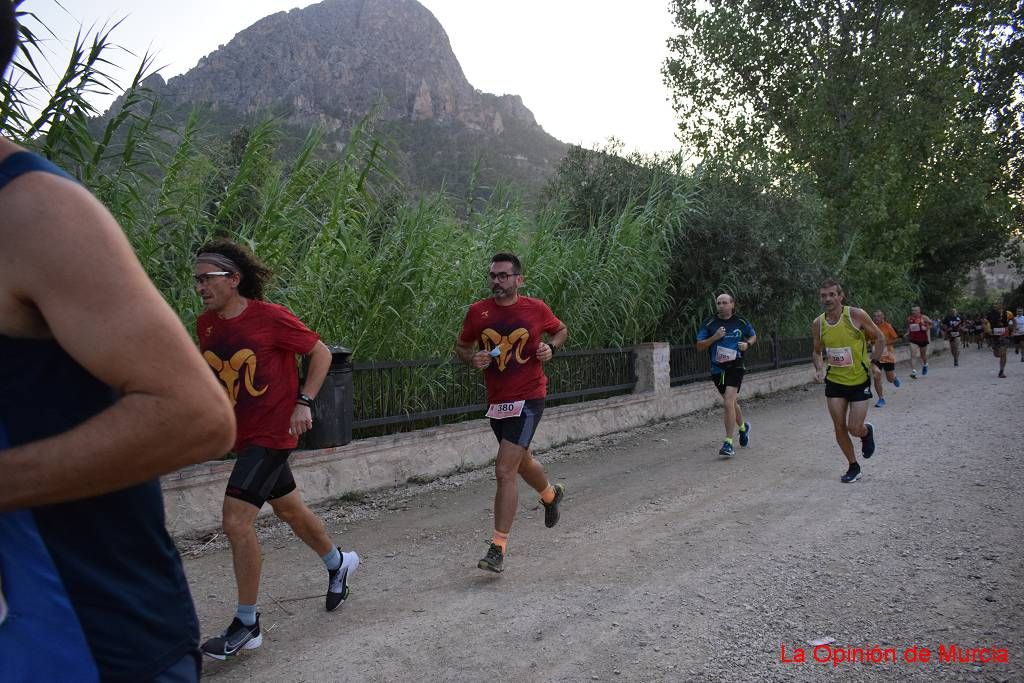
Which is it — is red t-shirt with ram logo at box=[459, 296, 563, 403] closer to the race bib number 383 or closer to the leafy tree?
the race bib number 383

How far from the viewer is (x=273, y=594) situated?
16.1 ft

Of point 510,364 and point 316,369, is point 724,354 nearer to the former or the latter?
point 510,364

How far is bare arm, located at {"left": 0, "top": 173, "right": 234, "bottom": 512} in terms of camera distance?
3.16ft

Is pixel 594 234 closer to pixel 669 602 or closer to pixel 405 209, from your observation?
pixel 405 209

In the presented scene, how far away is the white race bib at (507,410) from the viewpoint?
213 inches

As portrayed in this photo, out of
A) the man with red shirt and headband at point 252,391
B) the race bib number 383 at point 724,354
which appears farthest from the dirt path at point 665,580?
the race bib number 383 at point 724,354

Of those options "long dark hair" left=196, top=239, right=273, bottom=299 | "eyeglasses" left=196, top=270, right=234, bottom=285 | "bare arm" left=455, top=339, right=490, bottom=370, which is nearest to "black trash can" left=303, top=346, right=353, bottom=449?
"bare arm" left=455, top=339, right=490, bottom=370

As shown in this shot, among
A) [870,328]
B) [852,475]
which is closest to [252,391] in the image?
[852,475]

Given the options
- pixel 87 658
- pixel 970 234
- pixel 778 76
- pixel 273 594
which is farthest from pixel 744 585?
pixel 970 234

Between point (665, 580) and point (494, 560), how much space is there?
109 centimetres

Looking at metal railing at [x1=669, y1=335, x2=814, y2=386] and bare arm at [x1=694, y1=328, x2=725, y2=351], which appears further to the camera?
metal railing at [x1=669, y1=335, x2=814, y2=386]

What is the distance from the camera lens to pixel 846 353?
7875 millimetres

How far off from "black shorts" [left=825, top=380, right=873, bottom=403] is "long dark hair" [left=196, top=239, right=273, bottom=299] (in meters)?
5.76

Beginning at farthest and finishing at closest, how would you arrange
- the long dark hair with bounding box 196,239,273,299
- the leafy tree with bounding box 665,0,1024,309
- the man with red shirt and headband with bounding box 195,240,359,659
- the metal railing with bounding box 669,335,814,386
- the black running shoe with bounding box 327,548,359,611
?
the leafy tree with bounding box 665,0,1024,309 → the metal railing with bounding box 669,335,814,386 → the black running shoe with bounding box 327,548,359,611 → the long dark hair with bounding box 196,239,273,299 → the man with red shirt and headband with bounding box 195,240,359,659
